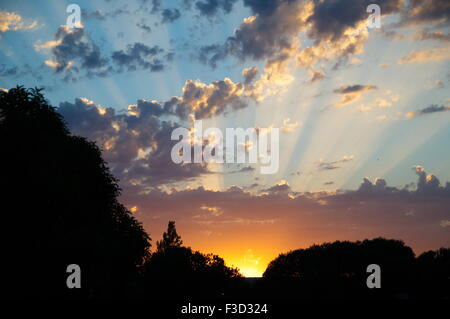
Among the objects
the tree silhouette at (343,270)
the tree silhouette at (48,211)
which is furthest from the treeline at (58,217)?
the tree silhouette at (343,270)

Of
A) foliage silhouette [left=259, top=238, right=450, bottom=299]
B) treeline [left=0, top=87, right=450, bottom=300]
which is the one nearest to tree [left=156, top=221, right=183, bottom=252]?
foliage silhouette [left=259, top=238, right=450, bottom=299]

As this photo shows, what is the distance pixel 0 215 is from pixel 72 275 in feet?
25.1

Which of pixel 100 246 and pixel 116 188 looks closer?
pixel 100 246

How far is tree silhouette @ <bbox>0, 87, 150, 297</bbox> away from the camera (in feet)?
123

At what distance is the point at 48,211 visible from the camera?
129 feet

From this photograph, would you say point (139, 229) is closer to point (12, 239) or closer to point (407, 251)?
point (12, 239)

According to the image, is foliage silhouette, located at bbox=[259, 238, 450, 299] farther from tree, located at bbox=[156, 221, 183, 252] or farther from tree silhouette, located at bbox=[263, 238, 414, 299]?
tree, located at bbox=[156, 221, 183, 252]

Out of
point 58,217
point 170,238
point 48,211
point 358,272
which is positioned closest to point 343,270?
point 358,272

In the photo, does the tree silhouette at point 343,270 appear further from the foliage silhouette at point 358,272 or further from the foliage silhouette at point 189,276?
the foliage silhouette at point 189,276

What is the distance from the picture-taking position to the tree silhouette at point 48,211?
3756 centimetres

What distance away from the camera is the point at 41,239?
38.2 m

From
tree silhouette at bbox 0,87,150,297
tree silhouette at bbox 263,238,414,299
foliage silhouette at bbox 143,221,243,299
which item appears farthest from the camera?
tree silhouette at bbox 263,238,414,299

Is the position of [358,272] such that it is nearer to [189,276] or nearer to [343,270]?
[343,270]
